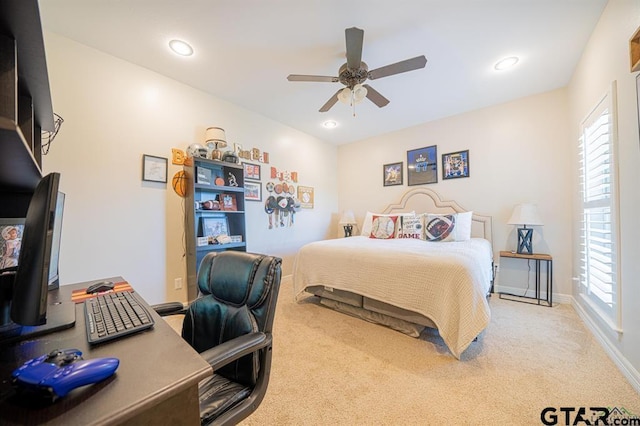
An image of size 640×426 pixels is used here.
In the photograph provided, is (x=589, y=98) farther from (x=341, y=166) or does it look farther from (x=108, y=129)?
(x=108, y=129)

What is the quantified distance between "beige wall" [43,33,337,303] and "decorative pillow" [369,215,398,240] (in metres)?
2.52

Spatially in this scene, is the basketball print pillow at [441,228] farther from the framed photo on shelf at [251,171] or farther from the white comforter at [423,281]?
the framed photo on shelf at [251,171]

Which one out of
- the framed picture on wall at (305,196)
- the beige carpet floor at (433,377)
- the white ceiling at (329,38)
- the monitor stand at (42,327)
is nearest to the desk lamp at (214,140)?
the white ceiling at (329,38)

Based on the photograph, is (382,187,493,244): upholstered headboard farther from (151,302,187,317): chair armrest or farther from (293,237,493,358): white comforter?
(151,302,187,317): chair armrest

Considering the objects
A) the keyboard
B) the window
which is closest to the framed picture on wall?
the keyboard

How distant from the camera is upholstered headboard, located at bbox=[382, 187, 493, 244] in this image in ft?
11.4

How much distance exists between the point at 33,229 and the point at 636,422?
2.73 m

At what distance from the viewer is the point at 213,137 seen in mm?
2881

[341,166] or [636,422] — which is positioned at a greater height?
[341,166]

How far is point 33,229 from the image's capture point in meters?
0.67

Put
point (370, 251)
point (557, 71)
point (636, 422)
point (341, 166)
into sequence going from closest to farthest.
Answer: point (636, 422), point (370, 251), point (557, 71), point (341, 166)

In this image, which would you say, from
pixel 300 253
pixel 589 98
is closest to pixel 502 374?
pixel 300 253

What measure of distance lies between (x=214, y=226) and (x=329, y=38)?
93.4 inches

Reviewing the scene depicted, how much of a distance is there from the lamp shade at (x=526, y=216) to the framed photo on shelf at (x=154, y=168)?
4188mm
